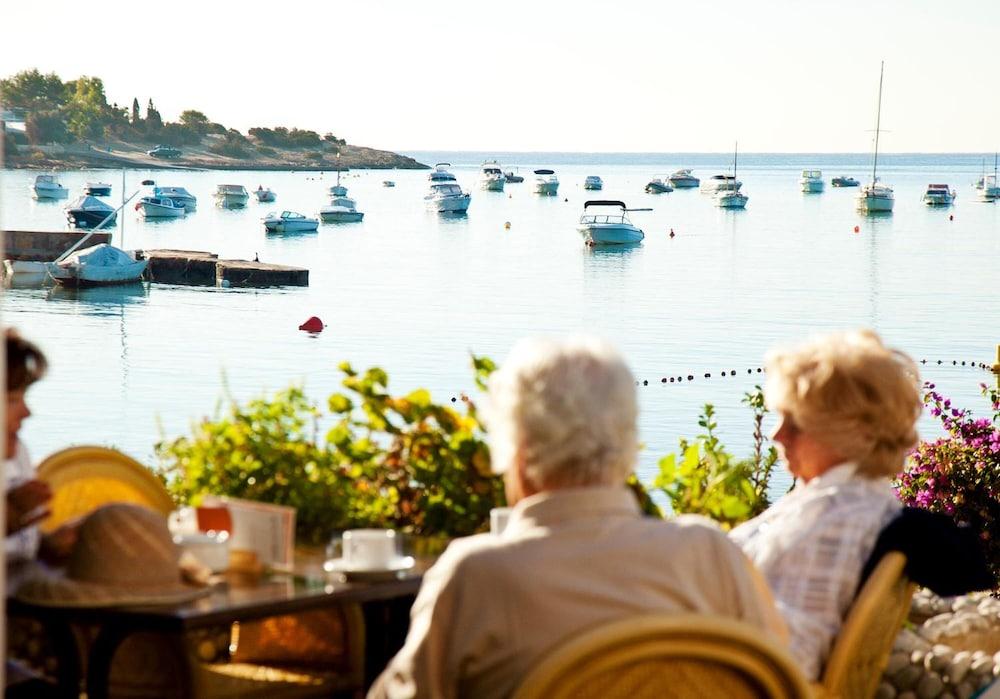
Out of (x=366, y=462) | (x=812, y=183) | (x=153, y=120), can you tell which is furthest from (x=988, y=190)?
(x=366, y=462)

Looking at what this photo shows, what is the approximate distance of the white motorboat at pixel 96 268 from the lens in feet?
146

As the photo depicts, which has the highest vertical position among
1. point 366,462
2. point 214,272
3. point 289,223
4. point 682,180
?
point 366,462

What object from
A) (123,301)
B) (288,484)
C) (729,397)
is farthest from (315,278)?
(288,484)

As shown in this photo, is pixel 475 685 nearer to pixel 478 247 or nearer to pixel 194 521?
pixel 194 521

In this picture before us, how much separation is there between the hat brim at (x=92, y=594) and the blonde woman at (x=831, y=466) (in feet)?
3.10

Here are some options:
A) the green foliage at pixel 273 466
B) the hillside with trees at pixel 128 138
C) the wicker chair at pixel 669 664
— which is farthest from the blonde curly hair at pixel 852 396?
the hillside with trees at pixel 128 138

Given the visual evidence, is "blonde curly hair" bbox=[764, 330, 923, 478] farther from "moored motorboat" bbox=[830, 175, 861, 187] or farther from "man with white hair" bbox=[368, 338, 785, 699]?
"moored motorboat" bbox=[830, 175, 861, 187]

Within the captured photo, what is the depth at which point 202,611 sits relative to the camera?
2221 mm

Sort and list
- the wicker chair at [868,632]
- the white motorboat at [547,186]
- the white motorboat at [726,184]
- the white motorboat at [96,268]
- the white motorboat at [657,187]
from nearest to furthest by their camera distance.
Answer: the wicker chair at [868,632], the white motorboat at [96,268], the white motorboat at [726,184], the white motorboat at [547,186], the white motorboat at [657,187]

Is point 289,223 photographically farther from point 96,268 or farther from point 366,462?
point 366,462

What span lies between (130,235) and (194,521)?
6641cm

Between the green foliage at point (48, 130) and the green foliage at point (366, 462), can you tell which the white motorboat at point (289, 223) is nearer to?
the green foliage at point (48, 130)

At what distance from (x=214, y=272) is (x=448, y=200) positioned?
33.7 meters

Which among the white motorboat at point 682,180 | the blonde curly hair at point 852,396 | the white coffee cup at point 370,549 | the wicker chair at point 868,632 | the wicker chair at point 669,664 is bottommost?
the white motorboat at point 682,180
